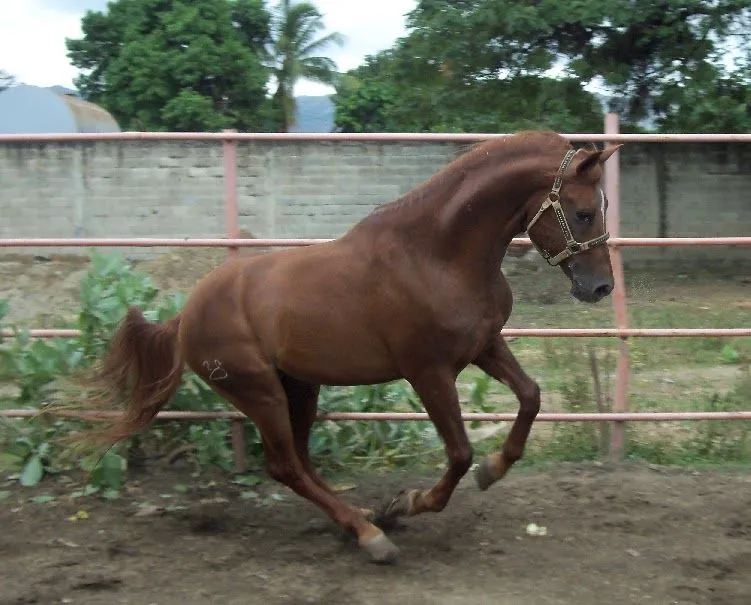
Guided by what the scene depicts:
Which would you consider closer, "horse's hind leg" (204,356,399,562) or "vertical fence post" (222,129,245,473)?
"horse's hind leg" (204,356,399,562)

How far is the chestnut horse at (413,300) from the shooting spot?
11.6 ft

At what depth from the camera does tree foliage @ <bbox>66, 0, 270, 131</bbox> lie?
26.2m

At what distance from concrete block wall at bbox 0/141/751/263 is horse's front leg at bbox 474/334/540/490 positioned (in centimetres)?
607

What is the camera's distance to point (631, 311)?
9.75 m

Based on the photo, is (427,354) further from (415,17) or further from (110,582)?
(415,17)

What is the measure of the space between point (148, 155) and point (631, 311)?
589 cm

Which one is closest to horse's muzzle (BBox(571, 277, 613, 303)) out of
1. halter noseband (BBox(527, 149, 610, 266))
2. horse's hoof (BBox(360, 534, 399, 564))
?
halter noseband (BBox(527, 149, 610, 266))

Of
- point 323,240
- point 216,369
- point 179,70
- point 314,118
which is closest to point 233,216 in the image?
point 323,240

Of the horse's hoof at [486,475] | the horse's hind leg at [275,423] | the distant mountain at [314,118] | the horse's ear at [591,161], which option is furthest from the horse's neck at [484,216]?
the distant mountain at [314,118]

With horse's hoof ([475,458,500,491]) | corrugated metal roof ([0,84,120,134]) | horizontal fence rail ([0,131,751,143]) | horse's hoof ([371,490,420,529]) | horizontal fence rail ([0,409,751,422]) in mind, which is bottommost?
horse's hoof ([371,490,420,529])

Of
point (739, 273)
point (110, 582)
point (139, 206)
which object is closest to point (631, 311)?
point (739, 273)

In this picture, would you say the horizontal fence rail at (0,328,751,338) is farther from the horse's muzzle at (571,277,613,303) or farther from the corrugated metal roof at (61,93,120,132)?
the corrugated metal roof at (61,93,120,132)

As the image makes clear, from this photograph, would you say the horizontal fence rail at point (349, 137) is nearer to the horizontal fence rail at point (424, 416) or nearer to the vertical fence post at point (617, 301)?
the vertical fence post at point (617, 301)

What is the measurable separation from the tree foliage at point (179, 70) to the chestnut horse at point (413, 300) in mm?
22276
